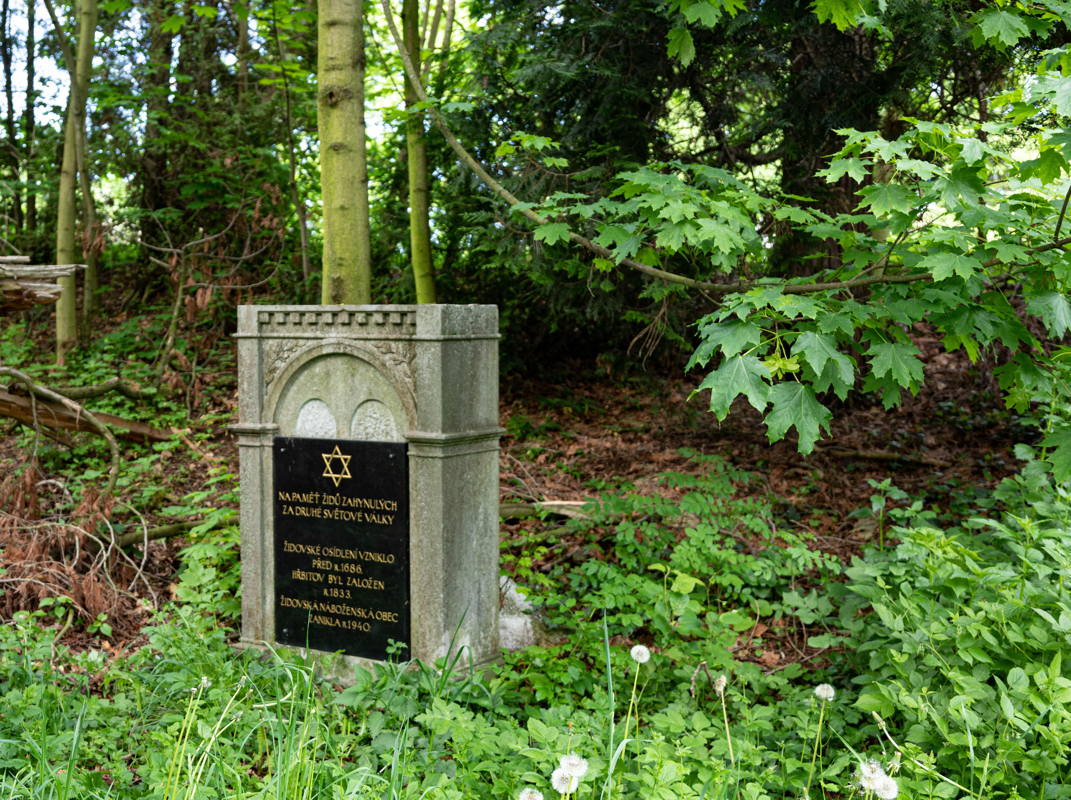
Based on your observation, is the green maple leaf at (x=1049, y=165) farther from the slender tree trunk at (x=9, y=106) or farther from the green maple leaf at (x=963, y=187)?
the slender tree trunk at (x=9, y=106)

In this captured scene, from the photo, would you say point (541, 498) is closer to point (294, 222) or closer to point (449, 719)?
point (449, 719)

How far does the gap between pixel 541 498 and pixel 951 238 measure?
3928 millimetres

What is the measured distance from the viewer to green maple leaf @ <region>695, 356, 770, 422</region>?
307 centimetres

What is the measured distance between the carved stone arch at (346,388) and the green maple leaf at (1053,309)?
265 cm

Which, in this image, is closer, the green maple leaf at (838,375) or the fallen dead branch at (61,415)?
the green maple leaf at (838,375)

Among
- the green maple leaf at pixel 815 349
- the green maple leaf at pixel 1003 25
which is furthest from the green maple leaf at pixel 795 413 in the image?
the green maple leaf at pixel 1003 25

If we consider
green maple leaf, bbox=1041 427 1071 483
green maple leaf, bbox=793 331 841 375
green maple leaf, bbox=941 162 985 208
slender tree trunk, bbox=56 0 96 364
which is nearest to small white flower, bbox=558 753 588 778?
green maple leaf, bbox=793 331 841 375

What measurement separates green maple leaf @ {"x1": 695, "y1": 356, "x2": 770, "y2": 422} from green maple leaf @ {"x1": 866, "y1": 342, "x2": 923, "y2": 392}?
0.45 meters

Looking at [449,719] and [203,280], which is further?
[203,280]

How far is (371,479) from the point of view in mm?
4617

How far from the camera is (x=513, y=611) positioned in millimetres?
5164

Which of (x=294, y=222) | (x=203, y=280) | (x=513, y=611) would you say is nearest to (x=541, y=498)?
(x=513, y=611)

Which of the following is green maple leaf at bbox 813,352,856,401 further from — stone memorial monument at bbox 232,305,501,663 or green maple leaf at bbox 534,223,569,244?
stone memorial monument at bbox 232,305,501,663

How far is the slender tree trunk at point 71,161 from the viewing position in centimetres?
921
